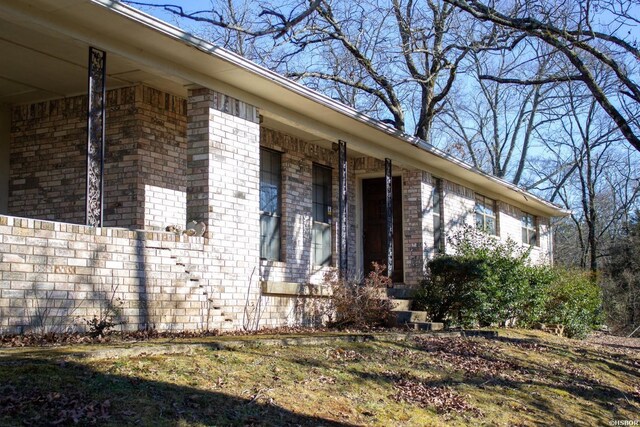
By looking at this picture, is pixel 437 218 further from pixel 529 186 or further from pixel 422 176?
pixel 529 186

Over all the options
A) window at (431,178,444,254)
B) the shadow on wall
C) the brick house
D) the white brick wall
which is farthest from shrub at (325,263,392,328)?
window at (431,178,444,254)

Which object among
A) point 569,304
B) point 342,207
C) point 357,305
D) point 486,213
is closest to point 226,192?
point 357,305

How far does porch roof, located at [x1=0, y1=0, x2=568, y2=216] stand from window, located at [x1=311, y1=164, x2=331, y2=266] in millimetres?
1732

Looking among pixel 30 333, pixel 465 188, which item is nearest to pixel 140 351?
pixel 30 333

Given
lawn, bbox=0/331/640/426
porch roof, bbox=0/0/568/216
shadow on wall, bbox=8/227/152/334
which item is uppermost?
porch roof, bbox=0/0/568/216

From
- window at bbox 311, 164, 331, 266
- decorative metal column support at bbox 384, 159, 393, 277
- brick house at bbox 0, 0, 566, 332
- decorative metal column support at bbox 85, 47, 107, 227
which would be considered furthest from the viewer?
window at bbox 311, 164, 331, 266

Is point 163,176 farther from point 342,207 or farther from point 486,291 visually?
point 486,291

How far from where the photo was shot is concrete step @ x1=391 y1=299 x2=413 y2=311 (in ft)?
46.8

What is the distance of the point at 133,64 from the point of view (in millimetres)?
10352

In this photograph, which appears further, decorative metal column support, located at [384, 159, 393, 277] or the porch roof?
decorative metal column support, located at [384, 159, 393, 277]

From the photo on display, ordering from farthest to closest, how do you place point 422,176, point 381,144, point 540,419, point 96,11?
1. point 422,176
2. point 381,144
3. point 96,11
4. point 540,419

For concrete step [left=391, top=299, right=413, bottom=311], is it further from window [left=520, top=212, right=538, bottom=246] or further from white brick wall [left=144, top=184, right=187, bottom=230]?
window [left=520, top=212, right=538, bottom=246]

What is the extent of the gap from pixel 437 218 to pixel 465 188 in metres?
2.30

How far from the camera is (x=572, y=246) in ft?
147
